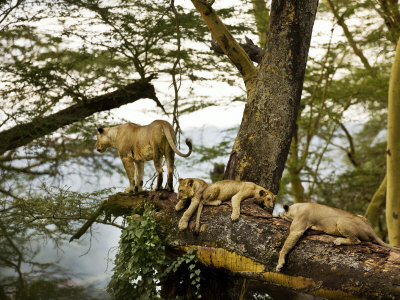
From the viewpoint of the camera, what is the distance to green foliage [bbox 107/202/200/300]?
5.20 m

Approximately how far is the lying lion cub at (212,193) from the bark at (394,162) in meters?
3.83

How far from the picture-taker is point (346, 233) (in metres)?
4.33

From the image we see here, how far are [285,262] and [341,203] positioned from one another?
29.8ft

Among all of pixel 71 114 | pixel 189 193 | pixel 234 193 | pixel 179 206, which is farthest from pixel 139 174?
Answer: pixel 71 114

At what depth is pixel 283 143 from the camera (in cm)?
597

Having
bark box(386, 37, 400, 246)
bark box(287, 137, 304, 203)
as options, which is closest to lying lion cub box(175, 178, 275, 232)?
bark box(386, 37, 400, 246)

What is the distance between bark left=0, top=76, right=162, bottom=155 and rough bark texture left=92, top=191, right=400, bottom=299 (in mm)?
3158

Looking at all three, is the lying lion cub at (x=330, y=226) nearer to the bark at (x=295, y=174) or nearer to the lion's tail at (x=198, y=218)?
the lion's tail at (x=198, y=218)

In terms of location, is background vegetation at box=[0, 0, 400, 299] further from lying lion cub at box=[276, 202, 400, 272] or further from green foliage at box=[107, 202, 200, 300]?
lying lion cub at box=[276, 202, 400, 272]

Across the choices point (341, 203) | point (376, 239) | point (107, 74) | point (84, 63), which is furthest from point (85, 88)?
point (341, 203)

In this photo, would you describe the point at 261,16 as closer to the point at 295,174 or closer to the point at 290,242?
the point at 295,174

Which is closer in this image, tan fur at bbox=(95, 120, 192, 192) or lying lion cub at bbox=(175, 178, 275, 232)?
lying lion cub at bbox=(175, 178, 275, 232)

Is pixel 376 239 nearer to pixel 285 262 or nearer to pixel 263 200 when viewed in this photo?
pixel 285 262

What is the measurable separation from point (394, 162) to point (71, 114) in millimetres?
5035
